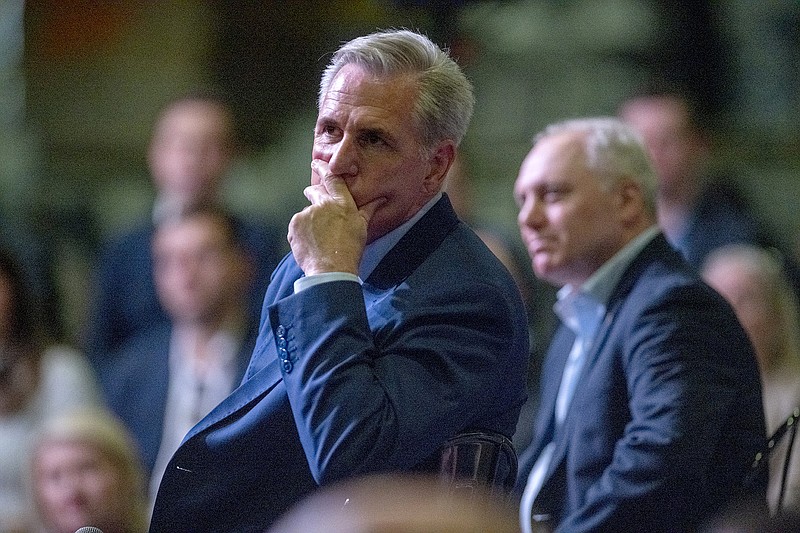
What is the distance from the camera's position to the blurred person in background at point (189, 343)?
4.85m

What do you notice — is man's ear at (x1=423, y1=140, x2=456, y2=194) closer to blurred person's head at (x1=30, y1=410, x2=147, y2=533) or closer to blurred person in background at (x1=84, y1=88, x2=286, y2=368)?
blurred person's head at (x1=30, y1=410, x2=147, y2=533)

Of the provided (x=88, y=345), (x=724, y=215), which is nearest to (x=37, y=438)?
(x=88, y=345)

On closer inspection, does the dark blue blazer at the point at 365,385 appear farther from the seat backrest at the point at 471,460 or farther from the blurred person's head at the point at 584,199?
the blurred person's head at the point at 584,199

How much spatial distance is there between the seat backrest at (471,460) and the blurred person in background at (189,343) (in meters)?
2.28

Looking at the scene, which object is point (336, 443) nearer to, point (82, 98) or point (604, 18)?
point (604, 18)

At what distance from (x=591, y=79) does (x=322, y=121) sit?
5.19 meters

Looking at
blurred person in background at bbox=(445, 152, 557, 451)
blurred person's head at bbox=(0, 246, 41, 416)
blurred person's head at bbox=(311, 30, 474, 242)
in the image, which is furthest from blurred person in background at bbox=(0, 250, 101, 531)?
blurred person's head at bbox=(311, 30, 474, 242)

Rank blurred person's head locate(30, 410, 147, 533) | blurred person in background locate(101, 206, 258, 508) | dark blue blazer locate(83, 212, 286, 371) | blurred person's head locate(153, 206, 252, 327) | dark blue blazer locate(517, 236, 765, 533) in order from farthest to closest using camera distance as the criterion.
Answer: dark blue blazer locate(83, 212, 286, 371) < blurred person's head locate(153, 206, 252, 327) < blurred person in background locate(101, 206, 258, 508) < blurred person's head locate(30, 410, 147, 533) < dark blue blazer locate(517, 236, 765, 533)

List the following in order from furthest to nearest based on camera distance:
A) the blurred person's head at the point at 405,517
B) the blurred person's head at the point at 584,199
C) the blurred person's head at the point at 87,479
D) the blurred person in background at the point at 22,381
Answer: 1. the blurred person in background at the point at 22,381
2. the blurred person's head at the point at 87,479
3. the blurred person's head at the point at 584,199
4. the blurred person's head at the point at 405,517

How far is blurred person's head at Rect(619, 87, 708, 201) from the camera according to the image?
18.7ft

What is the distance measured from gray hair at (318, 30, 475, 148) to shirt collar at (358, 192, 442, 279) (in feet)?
0.43

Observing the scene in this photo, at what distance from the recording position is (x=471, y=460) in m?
2.54

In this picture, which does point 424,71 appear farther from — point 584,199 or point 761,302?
point 761,302

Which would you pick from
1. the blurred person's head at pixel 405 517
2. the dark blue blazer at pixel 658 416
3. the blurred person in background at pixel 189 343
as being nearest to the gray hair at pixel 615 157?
the dark blue blazer at pixel 658 416
